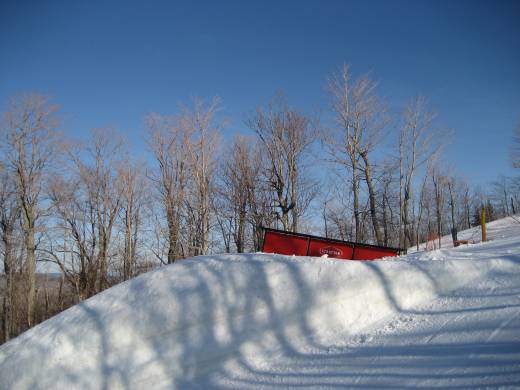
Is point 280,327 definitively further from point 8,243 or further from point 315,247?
point 8,243

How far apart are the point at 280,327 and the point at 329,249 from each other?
16.0 ft

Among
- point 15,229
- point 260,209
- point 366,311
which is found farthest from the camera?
point 15,229

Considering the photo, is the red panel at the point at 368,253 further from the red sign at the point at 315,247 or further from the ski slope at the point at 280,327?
the ski slope at the point at 280,327

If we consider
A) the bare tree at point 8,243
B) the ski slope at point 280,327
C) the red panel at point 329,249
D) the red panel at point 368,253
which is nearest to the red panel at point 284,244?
the red panel at point 329,249

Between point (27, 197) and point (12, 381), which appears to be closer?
point (12, 381)

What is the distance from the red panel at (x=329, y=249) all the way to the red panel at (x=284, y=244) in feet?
0.74

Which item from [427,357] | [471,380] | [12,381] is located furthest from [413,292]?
[12,381]

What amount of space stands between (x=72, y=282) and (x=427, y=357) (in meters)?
22.8

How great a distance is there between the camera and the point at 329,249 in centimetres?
888

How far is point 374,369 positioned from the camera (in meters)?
3.13

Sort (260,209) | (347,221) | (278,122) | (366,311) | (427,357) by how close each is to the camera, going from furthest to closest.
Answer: (347,221), (260,209), (278,122), (366,311), (427,357)

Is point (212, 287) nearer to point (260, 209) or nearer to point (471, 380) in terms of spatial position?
point (471, 380)

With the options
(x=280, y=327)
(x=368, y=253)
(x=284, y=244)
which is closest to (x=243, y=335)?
(x=280, y=327)

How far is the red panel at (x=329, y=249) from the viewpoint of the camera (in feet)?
28.9
